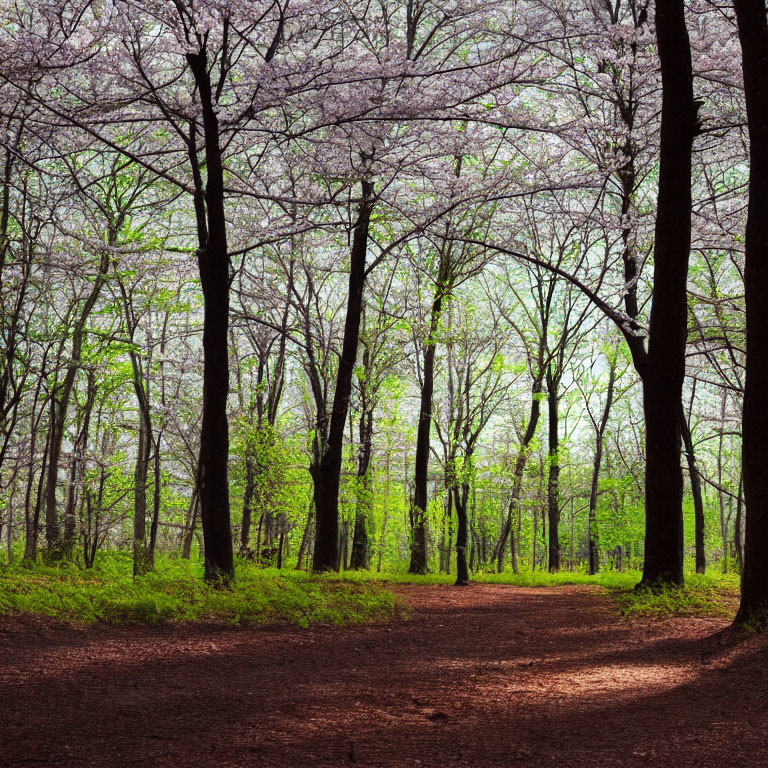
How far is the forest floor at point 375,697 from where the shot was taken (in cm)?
262

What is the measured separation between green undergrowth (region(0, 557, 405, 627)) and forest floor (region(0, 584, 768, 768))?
241 millimetres

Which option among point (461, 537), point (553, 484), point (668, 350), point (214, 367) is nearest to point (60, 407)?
point (214, 367)

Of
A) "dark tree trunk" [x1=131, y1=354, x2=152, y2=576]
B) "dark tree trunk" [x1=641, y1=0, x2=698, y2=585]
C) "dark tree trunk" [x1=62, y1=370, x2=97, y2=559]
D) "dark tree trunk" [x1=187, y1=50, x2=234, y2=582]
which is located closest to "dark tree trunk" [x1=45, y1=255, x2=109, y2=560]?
"dark tree trunk" [x1=62, y1=370, x2=97, y2=559]

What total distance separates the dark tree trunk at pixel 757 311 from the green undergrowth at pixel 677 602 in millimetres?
1971

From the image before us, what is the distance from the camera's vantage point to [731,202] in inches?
442

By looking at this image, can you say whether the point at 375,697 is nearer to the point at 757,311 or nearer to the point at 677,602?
the point at 757,311

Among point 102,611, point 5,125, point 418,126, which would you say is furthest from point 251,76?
point 102,611

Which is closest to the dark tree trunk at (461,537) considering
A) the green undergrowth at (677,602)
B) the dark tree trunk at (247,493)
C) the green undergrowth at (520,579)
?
the green undergrowth at (520,579)

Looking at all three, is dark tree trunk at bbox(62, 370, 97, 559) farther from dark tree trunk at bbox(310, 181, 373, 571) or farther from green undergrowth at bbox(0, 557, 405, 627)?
dark tree trunk at bbox(310, 181, 373, 571)

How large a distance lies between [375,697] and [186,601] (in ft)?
10.6

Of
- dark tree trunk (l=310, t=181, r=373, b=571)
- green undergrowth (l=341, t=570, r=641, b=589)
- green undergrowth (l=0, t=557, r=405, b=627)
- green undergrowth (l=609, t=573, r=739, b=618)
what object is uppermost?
dark tree trunk (l=310, t=181, r=373, b=571)

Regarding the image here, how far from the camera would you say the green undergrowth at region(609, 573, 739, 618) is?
7.22 m

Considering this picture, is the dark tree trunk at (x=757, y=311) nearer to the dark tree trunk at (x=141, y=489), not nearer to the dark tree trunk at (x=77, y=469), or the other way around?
the dark tree trunk at (x=141, y=489)

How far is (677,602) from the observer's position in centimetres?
755
